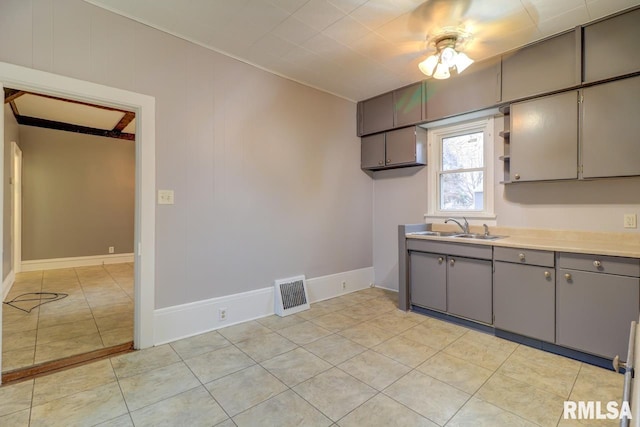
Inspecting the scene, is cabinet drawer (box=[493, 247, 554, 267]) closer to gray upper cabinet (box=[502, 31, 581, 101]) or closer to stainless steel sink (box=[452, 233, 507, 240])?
stainless steel sink (box=[452, 233, 507, 240])

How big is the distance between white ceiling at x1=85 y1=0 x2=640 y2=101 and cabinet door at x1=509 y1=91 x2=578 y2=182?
1.93 ft

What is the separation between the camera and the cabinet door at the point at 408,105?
357 centimetres

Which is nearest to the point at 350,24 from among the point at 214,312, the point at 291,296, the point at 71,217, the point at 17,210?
the point at 291,296

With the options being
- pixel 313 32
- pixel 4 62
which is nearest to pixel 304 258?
pixel 313 32

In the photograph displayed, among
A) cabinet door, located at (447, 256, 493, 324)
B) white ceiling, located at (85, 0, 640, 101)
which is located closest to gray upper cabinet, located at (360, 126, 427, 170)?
white ceiling, located at (85, 0, 640, 101)

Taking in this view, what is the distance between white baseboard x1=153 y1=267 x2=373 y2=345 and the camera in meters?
2.63

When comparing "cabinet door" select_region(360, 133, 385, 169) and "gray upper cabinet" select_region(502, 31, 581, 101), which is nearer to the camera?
"gray upper cabinet" select_region(502, 31, 581, 101)

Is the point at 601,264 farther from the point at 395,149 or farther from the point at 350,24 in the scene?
the point at 350,24

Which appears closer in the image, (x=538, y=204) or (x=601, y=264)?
(x=601, y=264)

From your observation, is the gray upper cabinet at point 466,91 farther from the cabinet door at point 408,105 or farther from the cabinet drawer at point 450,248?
the cabinet drawer at point 450,248

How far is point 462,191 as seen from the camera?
360cm

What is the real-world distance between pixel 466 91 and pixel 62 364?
14.3 feet

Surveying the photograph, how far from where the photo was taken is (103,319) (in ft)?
10.4

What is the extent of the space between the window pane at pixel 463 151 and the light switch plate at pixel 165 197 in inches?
124
